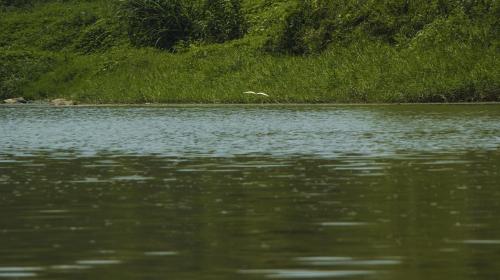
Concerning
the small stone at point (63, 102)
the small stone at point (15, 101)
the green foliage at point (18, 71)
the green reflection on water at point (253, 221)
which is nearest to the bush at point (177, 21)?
the green foliage at point (18, 71)

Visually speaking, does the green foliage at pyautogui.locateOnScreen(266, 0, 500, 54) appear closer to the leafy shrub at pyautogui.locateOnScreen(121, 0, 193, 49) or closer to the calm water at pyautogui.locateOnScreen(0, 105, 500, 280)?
the leafy shrub at pyautogui.locateOnScreen(121, 0, 193, 49)

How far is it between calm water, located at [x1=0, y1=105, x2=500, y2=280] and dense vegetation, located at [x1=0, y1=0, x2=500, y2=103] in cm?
1968

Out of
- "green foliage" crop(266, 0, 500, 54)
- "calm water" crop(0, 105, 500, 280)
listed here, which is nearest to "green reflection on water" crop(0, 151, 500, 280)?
"calm water" crop(0, 105, 500, 280)

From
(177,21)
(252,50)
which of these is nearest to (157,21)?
(177,21)

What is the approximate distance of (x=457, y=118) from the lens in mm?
41250

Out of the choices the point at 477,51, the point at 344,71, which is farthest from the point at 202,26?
the point at 477,51

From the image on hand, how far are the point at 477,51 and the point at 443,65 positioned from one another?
64.1 inches

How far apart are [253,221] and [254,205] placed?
171cm

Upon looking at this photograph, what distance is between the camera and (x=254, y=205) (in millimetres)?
16844

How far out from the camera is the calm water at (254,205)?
12.1 meters

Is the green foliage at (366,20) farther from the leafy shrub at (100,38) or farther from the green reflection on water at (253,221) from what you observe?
the green reflection on water at (253,221)

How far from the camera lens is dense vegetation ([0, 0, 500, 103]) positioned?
54.2m

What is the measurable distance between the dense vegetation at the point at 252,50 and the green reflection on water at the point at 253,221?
30629 millimetres

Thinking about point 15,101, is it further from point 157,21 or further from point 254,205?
point 254,205
